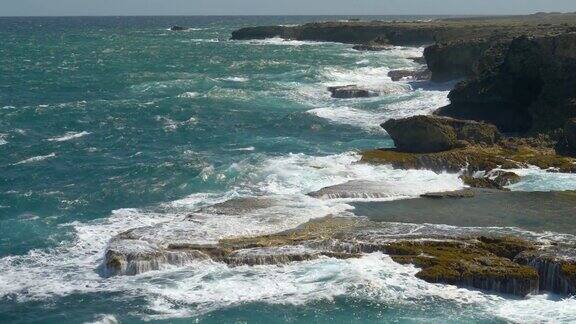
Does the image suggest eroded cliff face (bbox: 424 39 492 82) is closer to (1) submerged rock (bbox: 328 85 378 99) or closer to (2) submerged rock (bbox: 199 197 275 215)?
(1) submerged rock (bbox: 328 85 378 99)

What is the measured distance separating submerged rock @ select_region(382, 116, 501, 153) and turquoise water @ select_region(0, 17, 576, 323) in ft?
10.3

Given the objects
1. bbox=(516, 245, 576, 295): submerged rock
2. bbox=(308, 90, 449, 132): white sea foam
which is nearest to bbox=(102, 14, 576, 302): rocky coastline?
bbox=(516, 245, 576, 295): submerged rock

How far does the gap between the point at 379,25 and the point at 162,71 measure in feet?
219

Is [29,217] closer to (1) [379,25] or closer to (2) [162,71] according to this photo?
(2) [162,71]

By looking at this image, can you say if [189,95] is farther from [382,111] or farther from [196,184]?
[196,184]

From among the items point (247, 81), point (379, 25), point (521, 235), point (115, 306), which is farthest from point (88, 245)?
point (379, 25)

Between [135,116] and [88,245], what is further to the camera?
[135,116]

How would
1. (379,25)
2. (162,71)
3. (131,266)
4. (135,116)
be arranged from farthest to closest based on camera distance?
(379,25)
(162,71)
(135,116)
(131,266)

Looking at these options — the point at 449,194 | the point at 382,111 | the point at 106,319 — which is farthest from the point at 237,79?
the point at 106,319

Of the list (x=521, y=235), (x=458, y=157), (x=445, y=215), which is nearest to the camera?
(x=521, y=235)

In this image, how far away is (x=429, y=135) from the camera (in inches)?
1768

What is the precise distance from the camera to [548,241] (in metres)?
31.0

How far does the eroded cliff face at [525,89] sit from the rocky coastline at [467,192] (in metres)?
0.08

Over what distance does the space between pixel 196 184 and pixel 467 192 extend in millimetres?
14339
